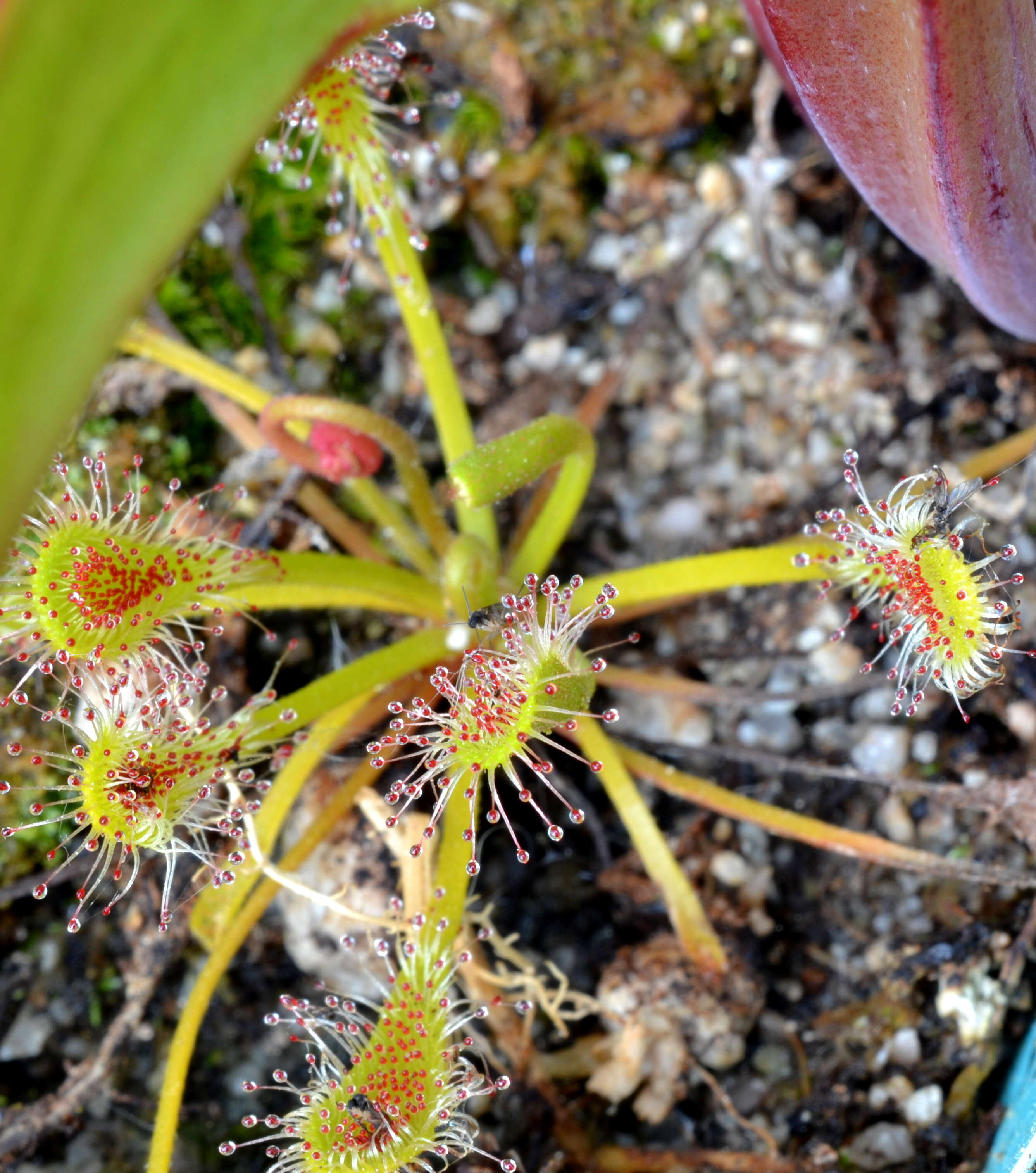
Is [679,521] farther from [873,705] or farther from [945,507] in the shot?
[945,507]

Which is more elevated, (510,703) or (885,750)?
(885,750)

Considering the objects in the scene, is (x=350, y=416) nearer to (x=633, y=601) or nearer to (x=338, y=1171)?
(x=633, y=601)

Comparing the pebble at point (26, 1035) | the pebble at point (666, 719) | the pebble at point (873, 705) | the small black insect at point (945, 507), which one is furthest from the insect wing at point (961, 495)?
the pebble at point (26, 1035)

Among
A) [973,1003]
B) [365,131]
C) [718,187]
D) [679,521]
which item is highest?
[718,187]

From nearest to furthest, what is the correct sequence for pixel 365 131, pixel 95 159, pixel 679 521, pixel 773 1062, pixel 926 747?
pixel 95 159
pixel 365 131
pixel 773 1062
pixel 926 747
pixel 679 521

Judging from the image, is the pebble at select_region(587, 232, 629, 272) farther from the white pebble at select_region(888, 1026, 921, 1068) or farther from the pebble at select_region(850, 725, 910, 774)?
the white pebble at select_region(888, 1026, 921, 1068)

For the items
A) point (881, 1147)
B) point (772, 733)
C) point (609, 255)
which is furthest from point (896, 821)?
point (609, 255)

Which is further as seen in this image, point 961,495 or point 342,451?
point 342,451
